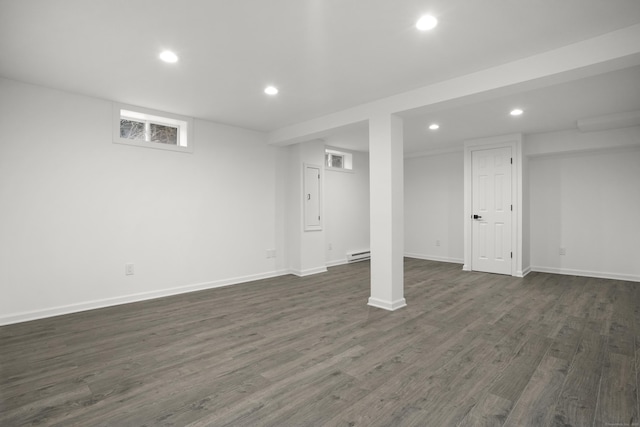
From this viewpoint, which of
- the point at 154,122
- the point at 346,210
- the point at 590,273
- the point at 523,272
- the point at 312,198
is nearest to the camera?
the point at 154,122

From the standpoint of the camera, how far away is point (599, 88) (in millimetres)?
3457

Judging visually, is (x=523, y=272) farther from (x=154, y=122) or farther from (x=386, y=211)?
(x=154, y=122)

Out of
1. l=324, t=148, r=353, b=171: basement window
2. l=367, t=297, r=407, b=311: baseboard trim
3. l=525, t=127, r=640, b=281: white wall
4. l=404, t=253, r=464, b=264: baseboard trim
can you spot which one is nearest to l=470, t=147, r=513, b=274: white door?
l=525, t=127, r=640, b=281: white wall

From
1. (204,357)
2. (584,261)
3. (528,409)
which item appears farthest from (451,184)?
(204,357)

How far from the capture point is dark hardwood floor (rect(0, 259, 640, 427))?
71.8 inches

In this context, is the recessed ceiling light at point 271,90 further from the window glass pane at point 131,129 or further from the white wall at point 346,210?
the white wall at point 346,210

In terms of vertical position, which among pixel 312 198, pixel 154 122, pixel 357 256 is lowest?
pixel 357 256

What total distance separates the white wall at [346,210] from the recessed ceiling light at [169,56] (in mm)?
4079

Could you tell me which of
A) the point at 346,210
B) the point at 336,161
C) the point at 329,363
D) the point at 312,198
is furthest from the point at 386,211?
the point at 336,161

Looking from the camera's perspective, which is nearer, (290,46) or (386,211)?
(290,46)

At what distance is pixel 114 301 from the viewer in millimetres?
3924

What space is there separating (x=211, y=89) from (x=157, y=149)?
1.36 metres

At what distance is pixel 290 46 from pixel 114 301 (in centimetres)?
363

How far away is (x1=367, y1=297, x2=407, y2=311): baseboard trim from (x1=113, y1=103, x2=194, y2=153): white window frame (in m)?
3.31
